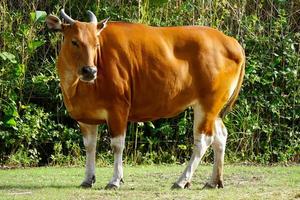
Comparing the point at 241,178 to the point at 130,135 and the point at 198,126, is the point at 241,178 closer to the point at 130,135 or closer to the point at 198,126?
the point at 198,126

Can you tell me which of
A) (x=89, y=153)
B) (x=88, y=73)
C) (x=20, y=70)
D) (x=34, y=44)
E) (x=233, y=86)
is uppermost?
(x=88, y=73)

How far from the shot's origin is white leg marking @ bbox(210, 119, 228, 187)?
10.4 meters

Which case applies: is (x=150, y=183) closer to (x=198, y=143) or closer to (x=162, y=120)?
(x=198, y=143)

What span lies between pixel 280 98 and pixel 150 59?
500 cm

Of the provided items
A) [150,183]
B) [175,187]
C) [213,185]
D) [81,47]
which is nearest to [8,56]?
[150,183]

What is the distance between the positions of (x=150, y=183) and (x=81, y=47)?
7.10 feet

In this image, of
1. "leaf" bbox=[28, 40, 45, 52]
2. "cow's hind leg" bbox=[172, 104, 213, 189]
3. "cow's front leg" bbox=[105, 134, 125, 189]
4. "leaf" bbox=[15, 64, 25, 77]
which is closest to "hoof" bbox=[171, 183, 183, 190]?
"cow's hind leg" bbox=[172, 104, 213, 189]

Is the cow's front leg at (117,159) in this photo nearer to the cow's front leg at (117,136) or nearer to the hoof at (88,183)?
the cow's front leg at (117,136)

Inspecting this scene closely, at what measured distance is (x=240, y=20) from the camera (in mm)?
15234

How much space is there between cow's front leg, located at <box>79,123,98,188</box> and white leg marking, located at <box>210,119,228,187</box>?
1439 millimetres

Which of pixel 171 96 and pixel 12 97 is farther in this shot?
pixel 12 97

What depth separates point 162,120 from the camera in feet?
47.3

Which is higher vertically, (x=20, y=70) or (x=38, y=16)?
(x=38, y=16)

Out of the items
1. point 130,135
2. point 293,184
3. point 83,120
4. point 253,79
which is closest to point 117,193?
point 83,120
